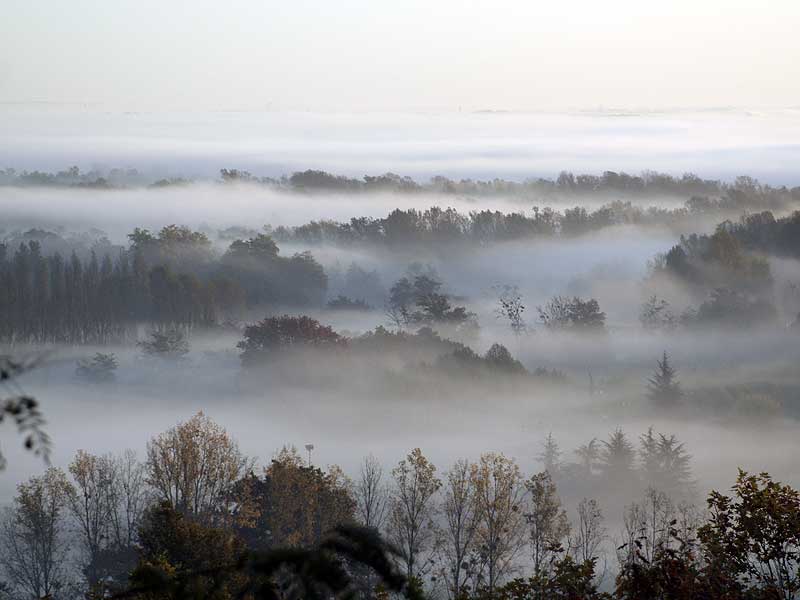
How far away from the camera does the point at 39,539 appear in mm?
28031

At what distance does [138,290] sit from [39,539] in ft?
181

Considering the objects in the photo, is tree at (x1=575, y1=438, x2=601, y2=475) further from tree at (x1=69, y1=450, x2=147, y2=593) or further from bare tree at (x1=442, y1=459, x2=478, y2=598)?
tree at (x1=69, y1=450, x2=147, y2=593)

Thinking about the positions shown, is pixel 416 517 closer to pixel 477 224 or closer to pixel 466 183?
pixel 477 224

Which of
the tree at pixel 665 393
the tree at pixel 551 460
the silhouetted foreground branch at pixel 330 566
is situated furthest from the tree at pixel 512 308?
the silhouetted foreground branch at pixel 330 566

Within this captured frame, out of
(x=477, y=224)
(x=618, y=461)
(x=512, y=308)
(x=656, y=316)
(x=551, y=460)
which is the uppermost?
(x=477, y=224)

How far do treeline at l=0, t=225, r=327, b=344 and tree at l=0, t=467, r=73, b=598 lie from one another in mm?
46222

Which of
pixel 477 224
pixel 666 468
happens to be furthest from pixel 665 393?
pixel 477 224

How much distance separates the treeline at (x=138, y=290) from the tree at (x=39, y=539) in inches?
1820

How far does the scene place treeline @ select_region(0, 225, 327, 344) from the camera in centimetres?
7806

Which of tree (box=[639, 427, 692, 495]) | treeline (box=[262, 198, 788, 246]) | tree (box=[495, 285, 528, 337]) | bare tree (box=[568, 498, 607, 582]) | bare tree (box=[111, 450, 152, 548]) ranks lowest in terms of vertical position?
bare tree (box=[568, 498, 607, 582])

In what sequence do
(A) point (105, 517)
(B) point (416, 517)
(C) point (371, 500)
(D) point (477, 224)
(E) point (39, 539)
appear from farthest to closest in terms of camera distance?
(D) point (477, 224)
(C) point (371, 500)
(B) point (416, 517)
(A) point (105, 517)
(E) point (39, 539)

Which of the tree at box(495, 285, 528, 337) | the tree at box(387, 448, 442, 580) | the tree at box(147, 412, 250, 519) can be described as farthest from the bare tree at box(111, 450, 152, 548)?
the tree at box(495, 285, 528, 337)

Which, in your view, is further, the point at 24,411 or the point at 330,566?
the point at 330,566

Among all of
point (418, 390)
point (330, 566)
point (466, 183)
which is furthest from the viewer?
point (466, 183)
